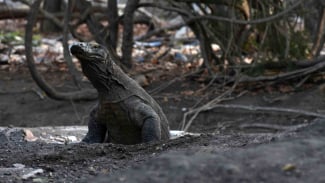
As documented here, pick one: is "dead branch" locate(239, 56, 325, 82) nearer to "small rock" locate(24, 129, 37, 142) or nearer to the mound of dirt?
"small rock" locate(24, 129, 37, 142)

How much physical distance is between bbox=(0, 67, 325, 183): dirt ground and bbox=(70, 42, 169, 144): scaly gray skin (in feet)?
1.53

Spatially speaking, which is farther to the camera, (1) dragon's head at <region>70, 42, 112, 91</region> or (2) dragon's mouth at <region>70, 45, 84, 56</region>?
(1) dragon's head at <region>70, 42, 112, 91</region>

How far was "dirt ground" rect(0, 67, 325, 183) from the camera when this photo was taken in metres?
2.56

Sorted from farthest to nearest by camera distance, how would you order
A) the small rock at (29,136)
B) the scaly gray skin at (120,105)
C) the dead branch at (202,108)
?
the dead branch at (202,108)
the small rock at (29,136)
the scaly gray skin at (120,105)

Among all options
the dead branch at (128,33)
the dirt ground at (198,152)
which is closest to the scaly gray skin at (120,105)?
the dirt ground at (198,152)

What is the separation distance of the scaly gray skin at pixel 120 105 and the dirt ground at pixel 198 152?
47cm

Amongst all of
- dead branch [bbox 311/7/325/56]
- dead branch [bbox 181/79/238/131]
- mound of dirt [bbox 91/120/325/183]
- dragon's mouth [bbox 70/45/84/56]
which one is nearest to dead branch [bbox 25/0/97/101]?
dead branch [bbox 181/79/238/131]

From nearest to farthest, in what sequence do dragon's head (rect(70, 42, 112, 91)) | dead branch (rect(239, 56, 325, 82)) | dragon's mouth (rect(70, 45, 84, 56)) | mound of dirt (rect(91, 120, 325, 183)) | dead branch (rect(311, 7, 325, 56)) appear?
mound of dirt (rect(91, 120, 325, 183))
dragon's mouth (rect(70, 45, 84, 56))
dragon's head (rect(70, 42, 112, 91))
dead branch (rect(239, 56, 325, 82))
dead branch (rect(311, 7, 325, 56))

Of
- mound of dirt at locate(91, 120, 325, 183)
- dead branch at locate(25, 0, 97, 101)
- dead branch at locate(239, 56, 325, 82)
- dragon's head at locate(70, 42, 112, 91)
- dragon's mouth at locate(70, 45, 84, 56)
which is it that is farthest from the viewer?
dead branch at locate(239, 56, 325, 82)

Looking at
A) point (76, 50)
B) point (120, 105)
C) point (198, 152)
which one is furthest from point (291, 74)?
point (198, 152)

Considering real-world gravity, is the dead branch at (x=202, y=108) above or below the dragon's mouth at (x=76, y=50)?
below

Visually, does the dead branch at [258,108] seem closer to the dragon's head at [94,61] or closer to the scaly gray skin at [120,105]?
the scaly gray skin at [120,105]

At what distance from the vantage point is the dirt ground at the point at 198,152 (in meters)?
2.56

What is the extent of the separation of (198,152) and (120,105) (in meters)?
2.18
